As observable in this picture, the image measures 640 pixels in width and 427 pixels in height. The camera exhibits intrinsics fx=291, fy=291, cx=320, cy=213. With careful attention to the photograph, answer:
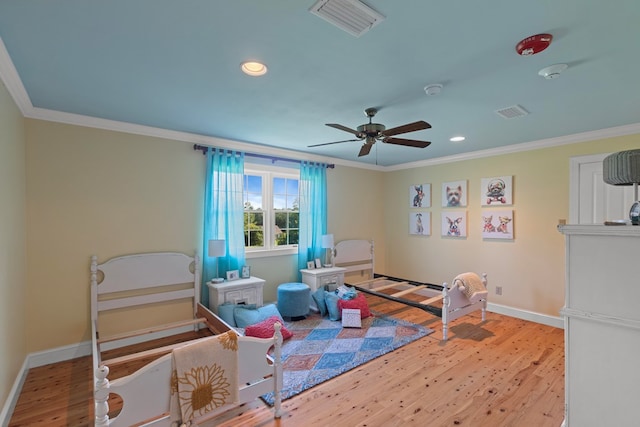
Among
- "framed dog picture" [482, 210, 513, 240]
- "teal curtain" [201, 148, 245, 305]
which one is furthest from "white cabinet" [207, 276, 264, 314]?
"framed dog picture" [482, 210, 513, 240]

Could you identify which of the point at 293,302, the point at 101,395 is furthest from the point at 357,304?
the point at 101,395

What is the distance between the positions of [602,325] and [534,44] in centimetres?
163

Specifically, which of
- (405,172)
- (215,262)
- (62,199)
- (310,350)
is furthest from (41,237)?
(405,172)

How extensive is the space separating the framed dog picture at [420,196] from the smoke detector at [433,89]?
127 inches

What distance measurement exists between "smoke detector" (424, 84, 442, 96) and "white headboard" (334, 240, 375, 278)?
3400mm

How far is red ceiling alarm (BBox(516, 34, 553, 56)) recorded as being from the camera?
171 centimetres

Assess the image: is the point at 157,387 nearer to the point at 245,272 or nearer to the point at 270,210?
the point at 245,272

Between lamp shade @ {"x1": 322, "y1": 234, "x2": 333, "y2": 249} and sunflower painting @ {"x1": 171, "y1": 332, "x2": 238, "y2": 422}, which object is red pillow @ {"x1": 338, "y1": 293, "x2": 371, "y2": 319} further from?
sunflower painting @ {"x1": 171, "y1": 332, "x2": 238, "y2": 422}

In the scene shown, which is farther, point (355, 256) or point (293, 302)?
point (355, 256)

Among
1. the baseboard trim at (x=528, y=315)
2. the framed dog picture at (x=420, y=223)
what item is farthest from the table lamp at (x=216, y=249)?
the baseboard trim at (x=528, y=315)

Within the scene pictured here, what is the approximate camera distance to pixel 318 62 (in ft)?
6.74

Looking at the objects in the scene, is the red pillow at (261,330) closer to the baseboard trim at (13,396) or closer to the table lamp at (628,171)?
the baseboard trim at (13,396)

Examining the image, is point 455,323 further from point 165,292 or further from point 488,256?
point 165,292

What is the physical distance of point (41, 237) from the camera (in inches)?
120
